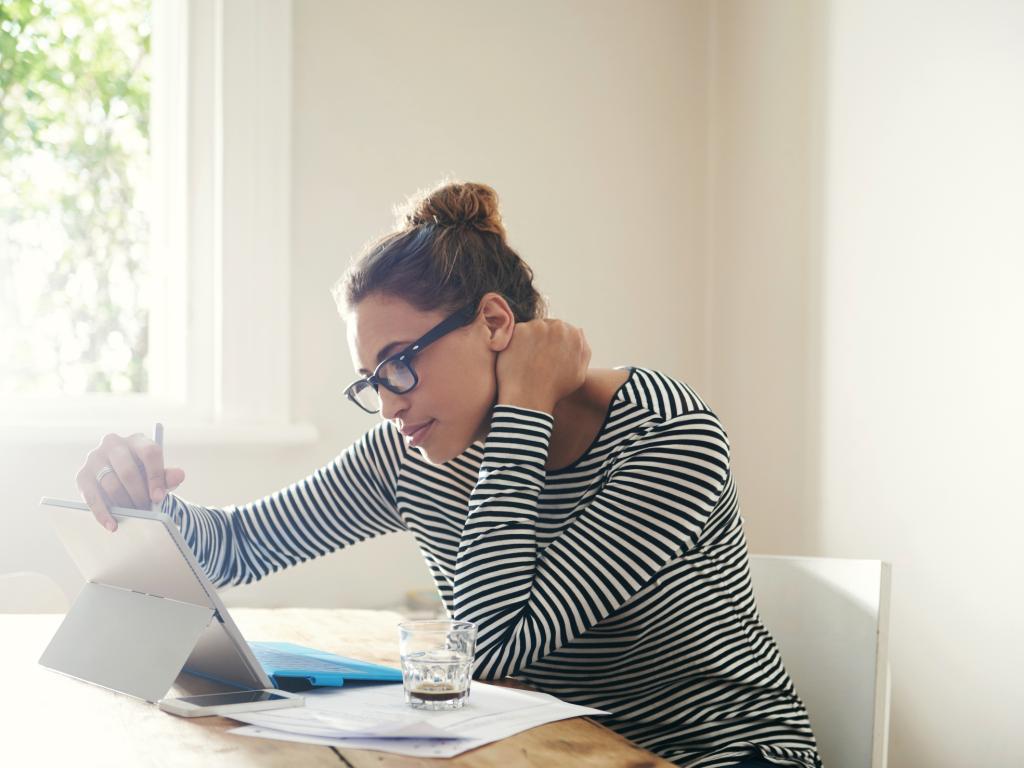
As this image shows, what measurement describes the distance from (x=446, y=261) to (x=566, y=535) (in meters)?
0.35

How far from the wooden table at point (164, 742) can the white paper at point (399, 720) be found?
0.04 ft

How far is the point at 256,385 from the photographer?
2.32 metres

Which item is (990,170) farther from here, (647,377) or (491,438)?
(491,438)

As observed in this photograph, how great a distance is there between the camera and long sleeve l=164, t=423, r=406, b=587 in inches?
57.9

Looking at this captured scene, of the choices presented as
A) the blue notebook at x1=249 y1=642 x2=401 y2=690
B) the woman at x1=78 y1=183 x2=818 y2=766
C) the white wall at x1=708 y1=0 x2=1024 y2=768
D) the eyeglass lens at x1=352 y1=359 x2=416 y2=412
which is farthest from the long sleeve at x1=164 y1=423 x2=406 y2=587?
the white wall at x1=708 y1=0 x2=1024 y2=768

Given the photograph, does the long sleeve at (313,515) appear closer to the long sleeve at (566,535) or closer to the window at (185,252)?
the long sleeve at (566,535)

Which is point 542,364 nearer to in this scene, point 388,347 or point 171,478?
point 388,347

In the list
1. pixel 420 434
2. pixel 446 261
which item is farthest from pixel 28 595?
pixel 446 261

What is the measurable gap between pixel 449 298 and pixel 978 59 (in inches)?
44.5

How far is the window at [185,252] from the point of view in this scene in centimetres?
231

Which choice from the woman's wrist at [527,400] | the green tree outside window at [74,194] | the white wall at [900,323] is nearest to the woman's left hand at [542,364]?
the woman's wrist at [527,400]

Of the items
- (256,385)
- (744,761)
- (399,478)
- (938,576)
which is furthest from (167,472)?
(938,576)

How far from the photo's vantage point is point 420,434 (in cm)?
125

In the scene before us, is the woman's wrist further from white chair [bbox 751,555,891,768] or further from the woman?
white chair [bbox 751,555,891,768]
